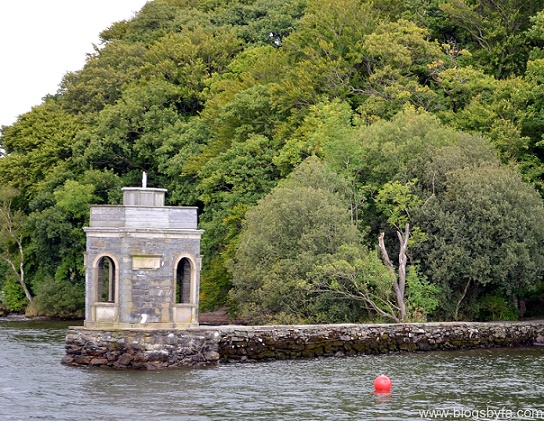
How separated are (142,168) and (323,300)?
96.5 ft

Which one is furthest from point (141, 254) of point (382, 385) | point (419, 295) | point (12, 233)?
point (12, 233)

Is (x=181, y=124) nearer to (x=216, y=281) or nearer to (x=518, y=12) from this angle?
(x=216, y=281)

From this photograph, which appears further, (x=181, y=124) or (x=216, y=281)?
(x=181, y=124)

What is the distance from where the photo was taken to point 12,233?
73.4m

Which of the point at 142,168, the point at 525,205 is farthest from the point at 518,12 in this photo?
the point at 142,168

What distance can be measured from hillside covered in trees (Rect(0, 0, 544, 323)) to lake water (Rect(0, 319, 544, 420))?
6.29 m

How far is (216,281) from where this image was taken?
183 ft

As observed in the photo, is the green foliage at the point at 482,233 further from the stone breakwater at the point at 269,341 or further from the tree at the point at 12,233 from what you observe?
the tree at the point at 12,233

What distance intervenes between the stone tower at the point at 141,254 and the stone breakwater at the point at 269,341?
2.00 feet

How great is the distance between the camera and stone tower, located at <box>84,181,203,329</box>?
36594 mm

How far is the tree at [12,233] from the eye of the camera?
72.7m

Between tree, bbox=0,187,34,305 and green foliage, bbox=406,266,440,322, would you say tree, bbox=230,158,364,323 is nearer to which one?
green foliage, bbox=406,266,440,322

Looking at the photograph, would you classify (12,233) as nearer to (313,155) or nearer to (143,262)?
(313,155)

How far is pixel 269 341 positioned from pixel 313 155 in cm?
1318
